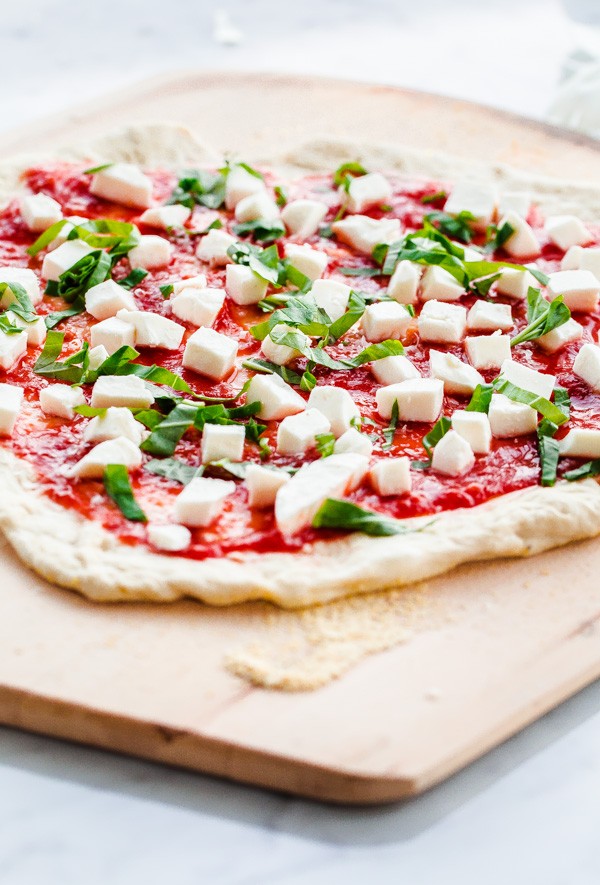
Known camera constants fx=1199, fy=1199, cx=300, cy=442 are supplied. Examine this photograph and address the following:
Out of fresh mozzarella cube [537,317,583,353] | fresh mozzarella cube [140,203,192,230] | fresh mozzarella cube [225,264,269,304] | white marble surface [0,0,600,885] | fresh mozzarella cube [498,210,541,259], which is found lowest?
white marble surface [0,0,600,885]

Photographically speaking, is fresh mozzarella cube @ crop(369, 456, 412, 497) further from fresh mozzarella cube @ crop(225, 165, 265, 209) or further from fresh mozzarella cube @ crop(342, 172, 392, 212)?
fresh mozzarella cube @ crop(225, 165, 265, 209)

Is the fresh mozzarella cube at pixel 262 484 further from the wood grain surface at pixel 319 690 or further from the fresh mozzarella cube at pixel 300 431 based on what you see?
the wood grain surface at pixel 319 690

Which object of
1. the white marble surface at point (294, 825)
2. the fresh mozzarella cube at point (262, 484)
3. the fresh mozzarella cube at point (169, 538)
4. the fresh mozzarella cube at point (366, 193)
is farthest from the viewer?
the fresh mozzarella cube at point (366, 193)

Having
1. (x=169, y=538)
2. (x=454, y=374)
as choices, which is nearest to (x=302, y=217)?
(x=454, y=374)

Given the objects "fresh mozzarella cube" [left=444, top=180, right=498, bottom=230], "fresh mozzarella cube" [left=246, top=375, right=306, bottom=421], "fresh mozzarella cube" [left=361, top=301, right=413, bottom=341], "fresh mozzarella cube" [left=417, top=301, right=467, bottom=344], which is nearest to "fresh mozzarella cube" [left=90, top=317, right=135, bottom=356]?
"fresh mozzarella cube" [left=246, top=375, right=306, bottom=421]

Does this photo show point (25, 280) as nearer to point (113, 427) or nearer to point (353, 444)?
point (113, 427)

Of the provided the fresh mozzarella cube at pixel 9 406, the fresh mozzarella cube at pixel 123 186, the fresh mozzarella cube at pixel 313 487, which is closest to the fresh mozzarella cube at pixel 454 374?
the fresh mozzarella cube at pixel 313 487
